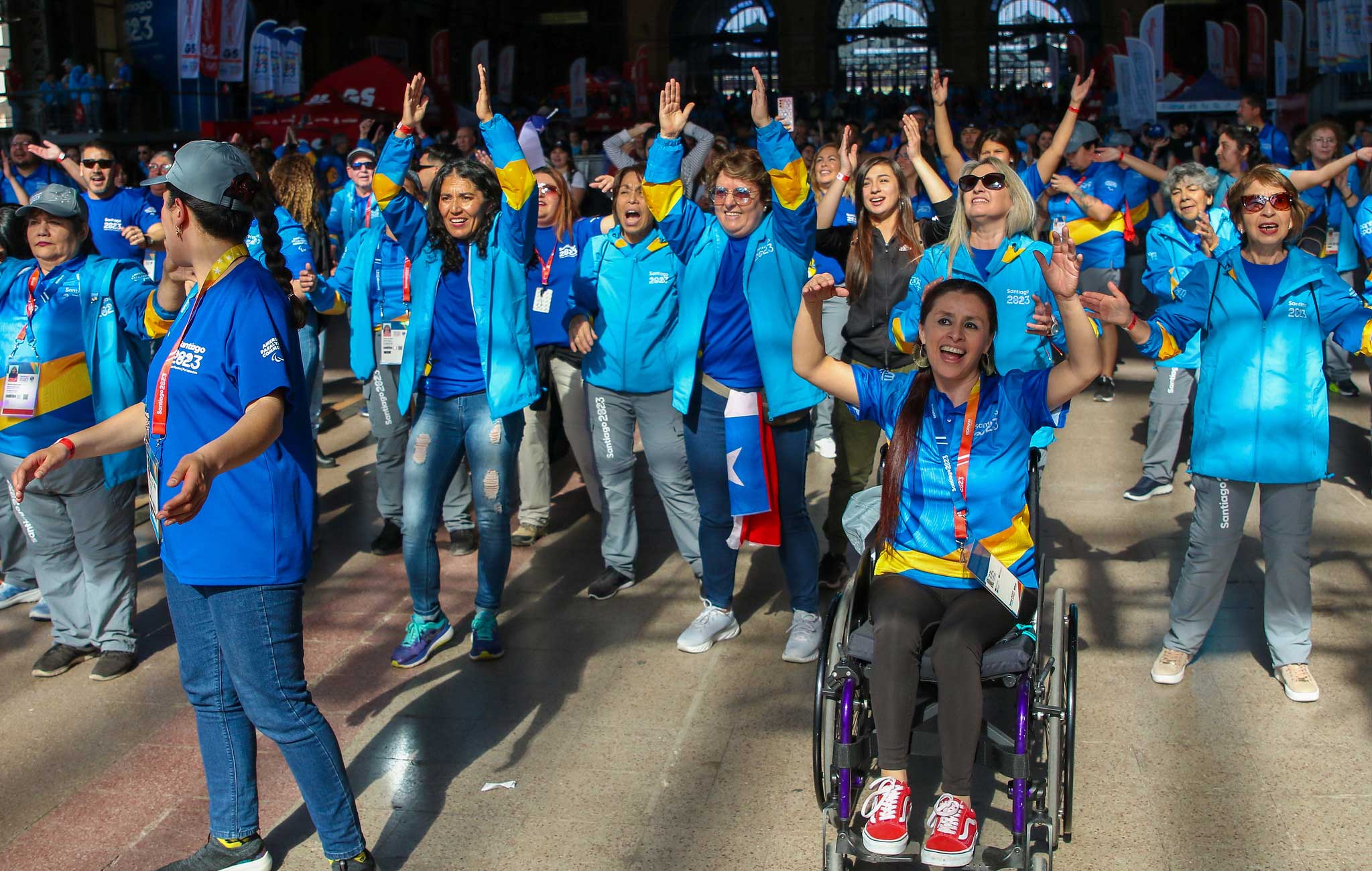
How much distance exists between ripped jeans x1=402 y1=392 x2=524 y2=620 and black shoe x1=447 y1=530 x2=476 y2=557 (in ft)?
4.41

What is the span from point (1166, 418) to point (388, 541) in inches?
156

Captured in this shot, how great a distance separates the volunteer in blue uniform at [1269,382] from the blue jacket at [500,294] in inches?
84.6

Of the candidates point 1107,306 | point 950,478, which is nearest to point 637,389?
point 950,478

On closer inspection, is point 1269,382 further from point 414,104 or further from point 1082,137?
point 1082,137

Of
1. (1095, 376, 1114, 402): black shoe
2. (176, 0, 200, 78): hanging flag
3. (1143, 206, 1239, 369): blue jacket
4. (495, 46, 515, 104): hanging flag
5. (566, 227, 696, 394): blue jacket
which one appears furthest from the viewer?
(495, 46, 515, 104): hanging flag

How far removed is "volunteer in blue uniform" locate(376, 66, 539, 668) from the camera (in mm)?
4789

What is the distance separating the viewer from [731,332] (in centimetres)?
486

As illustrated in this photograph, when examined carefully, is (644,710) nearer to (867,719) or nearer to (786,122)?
(867,719)

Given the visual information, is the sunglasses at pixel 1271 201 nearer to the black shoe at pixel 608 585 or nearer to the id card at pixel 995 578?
the id card at pixel 995 578

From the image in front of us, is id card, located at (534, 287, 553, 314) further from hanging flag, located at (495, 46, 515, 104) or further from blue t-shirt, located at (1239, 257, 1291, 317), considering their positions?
hanging flag, located at (495, 46, 515, 104)

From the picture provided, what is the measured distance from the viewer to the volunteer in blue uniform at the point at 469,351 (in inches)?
189

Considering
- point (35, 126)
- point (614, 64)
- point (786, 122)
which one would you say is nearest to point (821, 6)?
point (614, 64)

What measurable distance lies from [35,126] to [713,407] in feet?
68.6

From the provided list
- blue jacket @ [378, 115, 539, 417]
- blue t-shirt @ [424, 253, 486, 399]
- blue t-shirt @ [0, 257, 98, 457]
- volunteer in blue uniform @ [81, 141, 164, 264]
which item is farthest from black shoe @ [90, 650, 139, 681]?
volunteer in blue uniform @ [81, 141, 164, 264]
